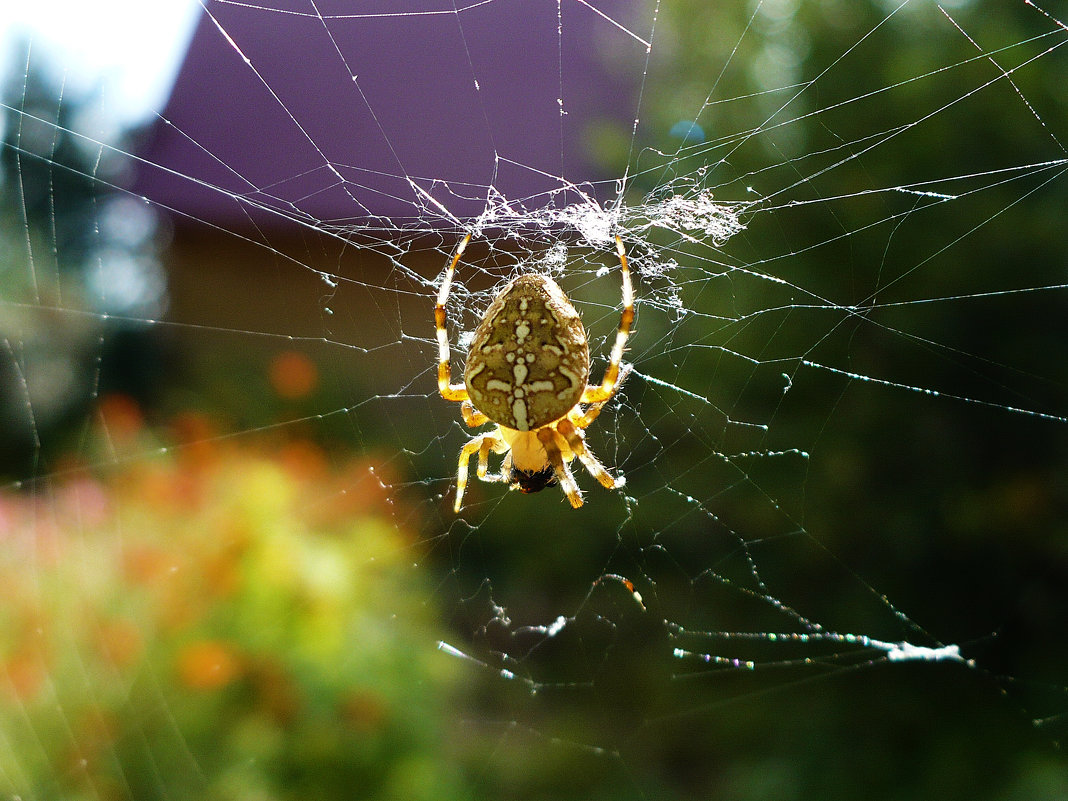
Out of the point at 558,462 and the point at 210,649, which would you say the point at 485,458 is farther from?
the point at 210,649

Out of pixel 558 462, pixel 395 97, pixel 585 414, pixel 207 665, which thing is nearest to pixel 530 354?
pixel 585 414

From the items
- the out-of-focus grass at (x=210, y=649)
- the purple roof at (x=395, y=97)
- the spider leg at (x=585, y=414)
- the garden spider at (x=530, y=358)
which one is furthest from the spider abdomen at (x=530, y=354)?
the purple roof at (x=395, y=97)

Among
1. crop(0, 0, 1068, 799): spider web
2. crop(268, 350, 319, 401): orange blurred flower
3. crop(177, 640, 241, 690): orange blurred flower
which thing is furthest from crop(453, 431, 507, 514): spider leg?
crop(268, 350, 319, 401): orange blurred flower

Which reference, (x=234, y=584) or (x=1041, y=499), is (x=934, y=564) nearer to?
(x=1041, y=499)

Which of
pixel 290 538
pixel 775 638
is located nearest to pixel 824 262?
pixel 775 638

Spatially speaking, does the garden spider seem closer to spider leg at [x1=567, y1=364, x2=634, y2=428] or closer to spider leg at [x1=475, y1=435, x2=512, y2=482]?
spider leg at [x1=567, y1=364, x2=634, y2=428]
